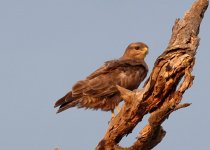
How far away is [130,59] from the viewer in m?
12.8

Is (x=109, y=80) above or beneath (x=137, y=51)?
Result: beneath

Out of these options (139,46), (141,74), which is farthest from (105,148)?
(139,46)

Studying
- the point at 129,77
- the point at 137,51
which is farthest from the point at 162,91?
the point at 137,51

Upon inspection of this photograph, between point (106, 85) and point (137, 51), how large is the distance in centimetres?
188

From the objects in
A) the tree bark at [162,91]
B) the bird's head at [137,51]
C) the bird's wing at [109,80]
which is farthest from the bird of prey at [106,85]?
the tree bark at [162,91]

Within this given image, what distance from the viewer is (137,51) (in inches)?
521

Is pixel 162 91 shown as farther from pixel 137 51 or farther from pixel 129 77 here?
pixel 137 51

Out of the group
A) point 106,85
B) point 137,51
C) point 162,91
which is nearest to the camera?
point 162,91

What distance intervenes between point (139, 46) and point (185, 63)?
5505 mm

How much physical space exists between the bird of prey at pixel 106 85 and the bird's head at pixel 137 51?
1.03 metres

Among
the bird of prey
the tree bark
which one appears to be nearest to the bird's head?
the bird of prey

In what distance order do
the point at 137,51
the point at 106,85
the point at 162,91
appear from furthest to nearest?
the point at 137,51
the point at 106,85
the point at 162,91

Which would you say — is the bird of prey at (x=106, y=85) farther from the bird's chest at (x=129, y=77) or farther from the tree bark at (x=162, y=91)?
the tree bark at (x=162, y=91)

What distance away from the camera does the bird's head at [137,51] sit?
13195mm
